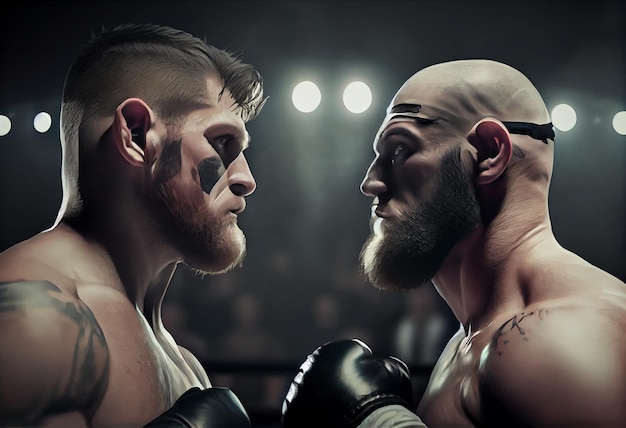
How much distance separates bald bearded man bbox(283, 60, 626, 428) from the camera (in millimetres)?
1909

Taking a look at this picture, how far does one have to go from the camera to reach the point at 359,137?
3344 millimetres

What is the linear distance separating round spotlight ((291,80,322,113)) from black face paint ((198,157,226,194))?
2.95 ft

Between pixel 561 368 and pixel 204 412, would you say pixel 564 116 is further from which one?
pixel 204 412

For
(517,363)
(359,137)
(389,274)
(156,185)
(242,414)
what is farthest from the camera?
(359,137)

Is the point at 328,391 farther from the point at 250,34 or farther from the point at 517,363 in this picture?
the point at 250,34

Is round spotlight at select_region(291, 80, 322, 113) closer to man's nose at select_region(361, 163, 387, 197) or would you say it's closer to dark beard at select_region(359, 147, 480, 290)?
man's nose at select_region(361, 163, 387, 197)

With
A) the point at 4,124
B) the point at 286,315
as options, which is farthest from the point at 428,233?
the point at 4,124

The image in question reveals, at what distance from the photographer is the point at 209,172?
2.47 meters

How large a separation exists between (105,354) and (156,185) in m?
0.68

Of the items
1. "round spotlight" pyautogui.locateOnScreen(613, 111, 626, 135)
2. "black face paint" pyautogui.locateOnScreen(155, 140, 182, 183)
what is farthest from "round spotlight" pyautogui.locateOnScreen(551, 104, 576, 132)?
"black face paint" pyautogui.locateOnScreen(155, 140, 182, 183)

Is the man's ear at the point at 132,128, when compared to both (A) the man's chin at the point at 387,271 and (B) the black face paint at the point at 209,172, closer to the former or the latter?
(B) the black face paint at the point at 209,172

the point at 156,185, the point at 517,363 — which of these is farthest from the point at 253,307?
the point at 517,363

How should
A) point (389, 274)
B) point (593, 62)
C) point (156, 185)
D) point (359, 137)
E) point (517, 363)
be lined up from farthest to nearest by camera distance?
point (359, 137) → point (593, 62) → point (389, 274) → point (156, 185) → point (517, 363)

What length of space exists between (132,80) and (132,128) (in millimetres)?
179
